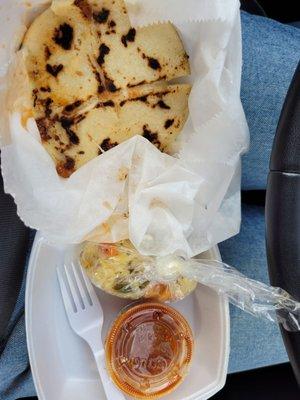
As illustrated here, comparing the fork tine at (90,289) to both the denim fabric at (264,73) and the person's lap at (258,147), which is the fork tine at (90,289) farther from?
the denim fabric at (264,73)

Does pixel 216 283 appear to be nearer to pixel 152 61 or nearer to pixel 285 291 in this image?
pixel 285 291

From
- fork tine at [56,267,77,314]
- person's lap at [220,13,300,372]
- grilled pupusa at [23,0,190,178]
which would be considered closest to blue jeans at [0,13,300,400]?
person's lap at [220,13,300,372]

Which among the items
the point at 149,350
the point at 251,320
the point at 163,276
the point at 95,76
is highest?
the point at 95,76

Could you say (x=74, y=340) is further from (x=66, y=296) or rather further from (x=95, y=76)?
(x=95, y=76)

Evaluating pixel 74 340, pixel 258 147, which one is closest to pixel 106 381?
pixel 74 340

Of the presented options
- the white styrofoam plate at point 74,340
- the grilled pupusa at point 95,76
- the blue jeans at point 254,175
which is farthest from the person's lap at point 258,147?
the grilled pupusa at point 95,76

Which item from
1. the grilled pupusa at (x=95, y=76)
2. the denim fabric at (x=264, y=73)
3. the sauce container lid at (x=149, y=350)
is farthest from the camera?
the denim fabric at (x=264, y=73)

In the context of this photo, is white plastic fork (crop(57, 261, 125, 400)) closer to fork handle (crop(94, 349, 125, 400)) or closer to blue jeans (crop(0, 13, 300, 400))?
fork handle (crop(94, 349, 125, 400))
